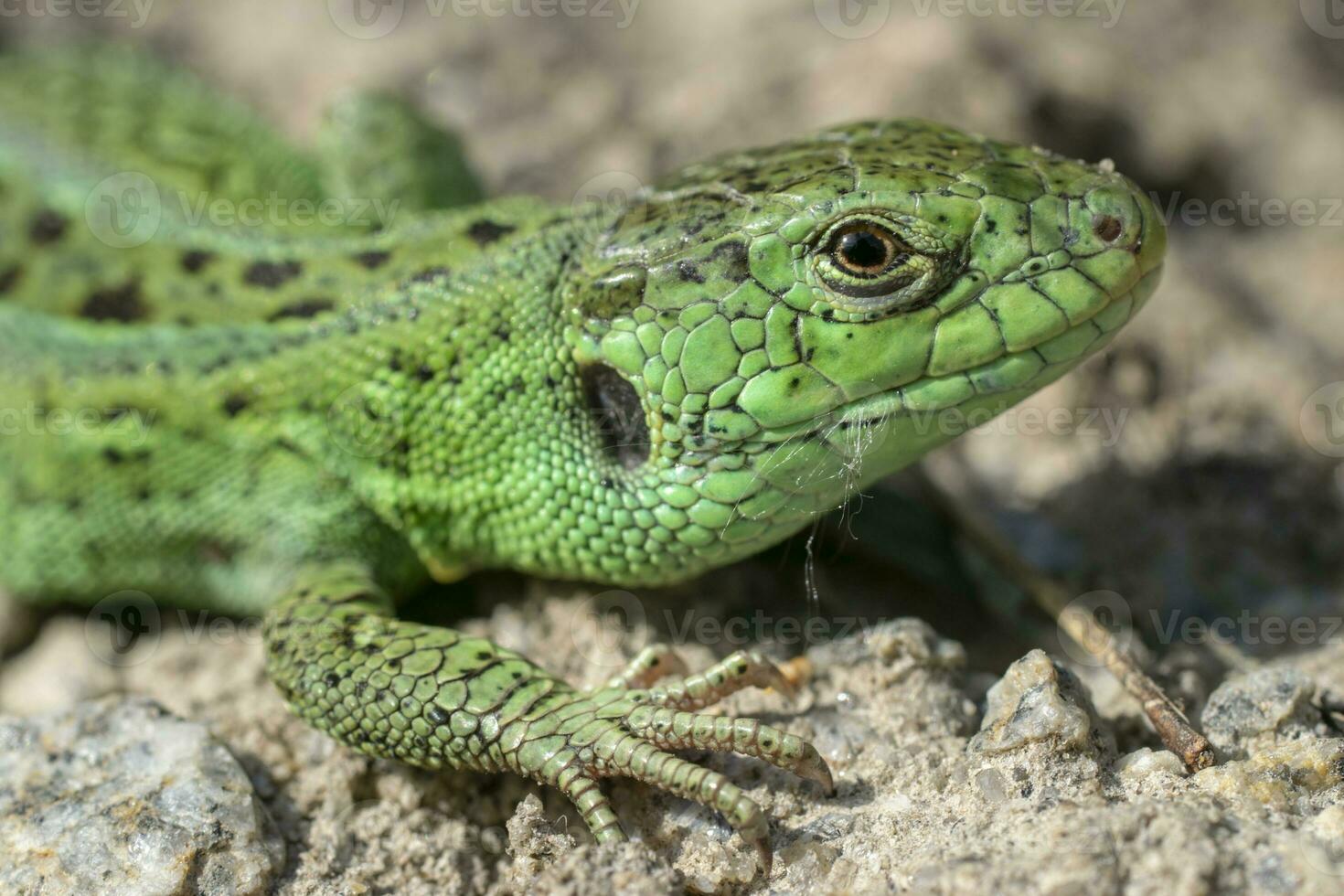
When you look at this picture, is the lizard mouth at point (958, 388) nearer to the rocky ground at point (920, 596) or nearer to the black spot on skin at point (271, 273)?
the rocky ground at point (920, 596)

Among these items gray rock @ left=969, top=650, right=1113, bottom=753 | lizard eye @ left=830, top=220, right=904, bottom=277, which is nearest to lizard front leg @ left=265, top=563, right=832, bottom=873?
gray rock @ left=969, top=650, right=1113, bottom=753

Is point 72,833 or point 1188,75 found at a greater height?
point 1188,75

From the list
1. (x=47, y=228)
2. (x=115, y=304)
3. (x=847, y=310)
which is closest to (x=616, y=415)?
(x=847, y=310)

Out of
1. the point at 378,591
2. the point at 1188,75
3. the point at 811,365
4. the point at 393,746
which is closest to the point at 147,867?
the point at 393,746

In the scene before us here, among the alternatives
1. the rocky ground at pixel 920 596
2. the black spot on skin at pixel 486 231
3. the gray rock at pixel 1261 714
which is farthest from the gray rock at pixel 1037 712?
the black spot on skin at pixel 486 231

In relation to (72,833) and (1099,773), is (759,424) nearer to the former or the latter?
(1099,773)

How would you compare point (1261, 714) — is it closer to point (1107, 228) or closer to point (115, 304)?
point (1107, 228)
